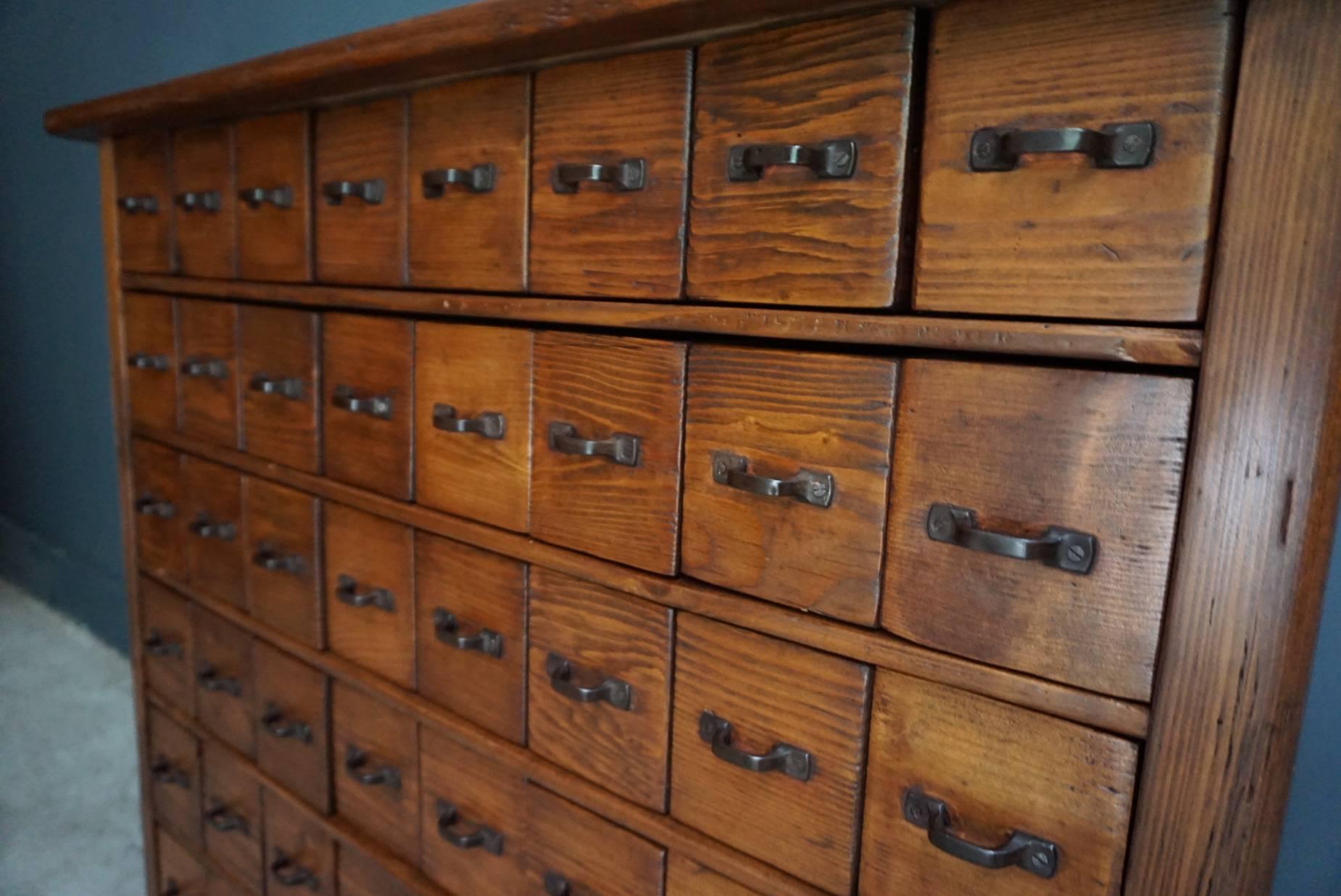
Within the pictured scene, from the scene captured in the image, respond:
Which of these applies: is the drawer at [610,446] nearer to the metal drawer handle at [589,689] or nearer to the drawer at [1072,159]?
the metal drawer handle at [589,689]

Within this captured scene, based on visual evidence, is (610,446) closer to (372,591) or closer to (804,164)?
(804,164)

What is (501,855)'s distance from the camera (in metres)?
0.92

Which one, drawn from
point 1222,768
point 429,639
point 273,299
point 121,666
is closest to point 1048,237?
point 1222,768

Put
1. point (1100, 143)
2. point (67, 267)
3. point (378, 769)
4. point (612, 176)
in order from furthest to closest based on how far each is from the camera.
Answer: point (67, 267), point (378, 769), point (612, 176), point (1100, 143)

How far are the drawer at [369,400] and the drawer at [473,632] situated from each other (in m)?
0.10

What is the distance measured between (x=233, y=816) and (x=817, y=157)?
1.25 metres

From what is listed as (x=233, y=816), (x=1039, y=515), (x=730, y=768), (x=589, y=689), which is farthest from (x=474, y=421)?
(x=233, y=816)

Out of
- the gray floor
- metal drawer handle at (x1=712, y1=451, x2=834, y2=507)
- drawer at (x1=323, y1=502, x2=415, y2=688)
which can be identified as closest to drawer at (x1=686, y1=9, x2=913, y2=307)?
metal drawer handle at (x1=712, y1=451, x2=834, y2=507)

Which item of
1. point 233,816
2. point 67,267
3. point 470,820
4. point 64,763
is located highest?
point 67,267

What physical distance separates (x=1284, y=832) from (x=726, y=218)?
0.84 meters

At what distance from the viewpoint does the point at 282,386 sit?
107 cm

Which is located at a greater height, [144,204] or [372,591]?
[144,204]

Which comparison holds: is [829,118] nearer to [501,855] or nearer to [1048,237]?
[1048,237]

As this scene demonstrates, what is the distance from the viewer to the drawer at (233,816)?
126 cm
